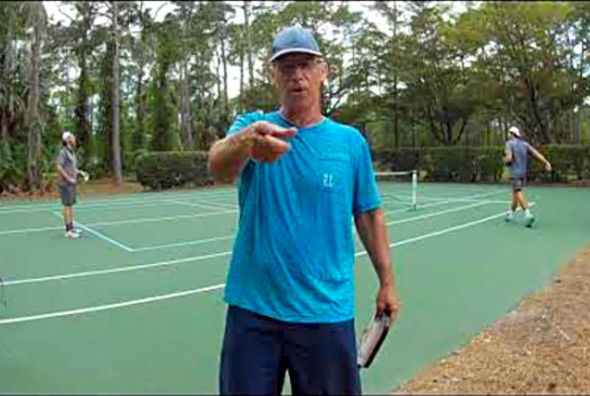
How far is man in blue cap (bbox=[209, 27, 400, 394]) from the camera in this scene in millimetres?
1735

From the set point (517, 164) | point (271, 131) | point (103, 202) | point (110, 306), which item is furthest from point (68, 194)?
point (271, 131)

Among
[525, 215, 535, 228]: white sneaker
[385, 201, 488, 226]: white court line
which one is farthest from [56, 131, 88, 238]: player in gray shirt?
[525, 215, 535, 228]: white sneaker

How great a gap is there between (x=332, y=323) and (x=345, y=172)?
1.26 ft

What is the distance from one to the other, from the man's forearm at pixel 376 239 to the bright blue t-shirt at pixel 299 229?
14cm

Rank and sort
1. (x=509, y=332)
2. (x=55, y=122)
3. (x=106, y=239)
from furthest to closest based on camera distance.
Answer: (x=55, y=122) < (x=106, y=239) < (x=509, y=332)

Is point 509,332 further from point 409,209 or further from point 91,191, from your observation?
point 91,191

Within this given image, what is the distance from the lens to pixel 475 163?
73.2ft

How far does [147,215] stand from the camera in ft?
42.1

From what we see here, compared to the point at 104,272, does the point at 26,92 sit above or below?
above

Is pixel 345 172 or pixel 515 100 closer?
pixel 345 172

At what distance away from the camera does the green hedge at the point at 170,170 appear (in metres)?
21.1

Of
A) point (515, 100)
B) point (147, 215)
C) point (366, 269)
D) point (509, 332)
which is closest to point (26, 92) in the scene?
point (147, 215)

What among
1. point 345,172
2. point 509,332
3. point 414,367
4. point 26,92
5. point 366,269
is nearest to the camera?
point 345,172

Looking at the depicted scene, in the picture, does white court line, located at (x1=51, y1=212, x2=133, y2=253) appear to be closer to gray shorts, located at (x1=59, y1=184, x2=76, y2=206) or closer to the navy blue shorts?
gray shorts, located at (x1=59, y1=184, x2=76, y2=206)
